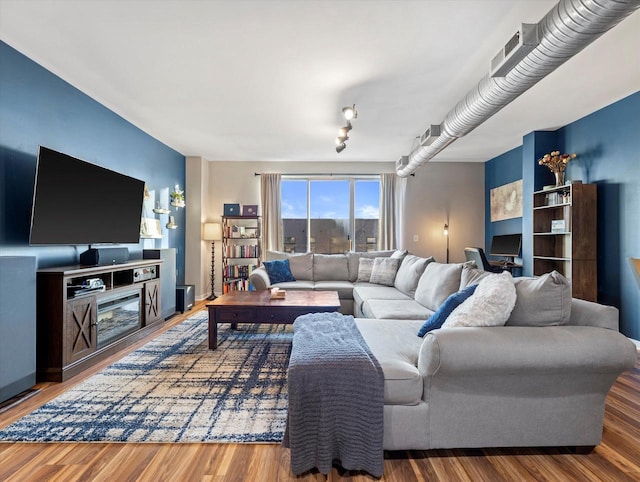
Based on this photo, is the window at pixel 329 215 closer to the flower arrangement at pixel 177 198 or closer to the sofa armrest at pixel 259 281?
the flower arrangement at pixel 177 198

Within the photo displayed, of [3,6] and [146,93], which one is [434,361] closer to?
[3,6]

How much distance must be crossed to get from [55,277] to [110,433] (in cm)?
137

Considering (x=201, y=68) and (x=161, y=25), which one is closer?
(x=161, y=25)

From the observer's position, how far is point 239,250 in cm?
643

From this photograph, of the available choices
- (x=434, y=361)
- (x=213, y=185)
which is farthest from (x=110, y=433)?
(x=213, y=185)

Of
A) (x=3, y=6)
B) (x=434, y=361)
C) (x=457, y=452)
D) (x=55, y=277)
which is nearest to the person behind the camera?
(x=434, y=361)

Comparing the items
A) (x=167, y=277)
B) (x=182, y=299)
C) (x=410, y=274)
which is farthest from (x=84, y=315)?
(x=410, y=274)

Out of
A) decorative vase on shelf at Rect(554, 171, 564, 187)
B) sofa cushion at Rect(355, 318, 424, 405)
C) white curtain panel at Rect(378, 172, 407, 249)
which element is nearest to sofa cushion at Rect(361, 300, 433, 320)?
sofa cushion at Rect(355, 318, 424, 405)

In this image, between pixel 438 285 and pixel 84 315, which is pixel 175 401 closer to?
pixel 84 315

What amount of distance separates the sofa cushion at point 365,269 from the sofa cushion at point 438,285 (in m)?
1.56

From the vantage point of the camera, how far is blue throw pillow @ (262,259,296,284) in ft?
16.6

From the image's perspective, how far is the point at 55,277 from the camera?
8.76ft

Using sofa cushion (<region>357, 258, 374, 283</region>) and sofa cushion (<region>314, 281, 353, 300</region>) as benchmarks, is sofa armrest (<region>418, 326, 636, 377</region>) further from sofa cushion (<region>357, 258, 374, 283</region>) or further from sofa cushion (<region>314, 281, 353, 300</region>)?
sofa cushion (<region>357, 258, 374, 283</region>)

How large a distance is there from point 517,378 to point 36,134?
3.89 metres
